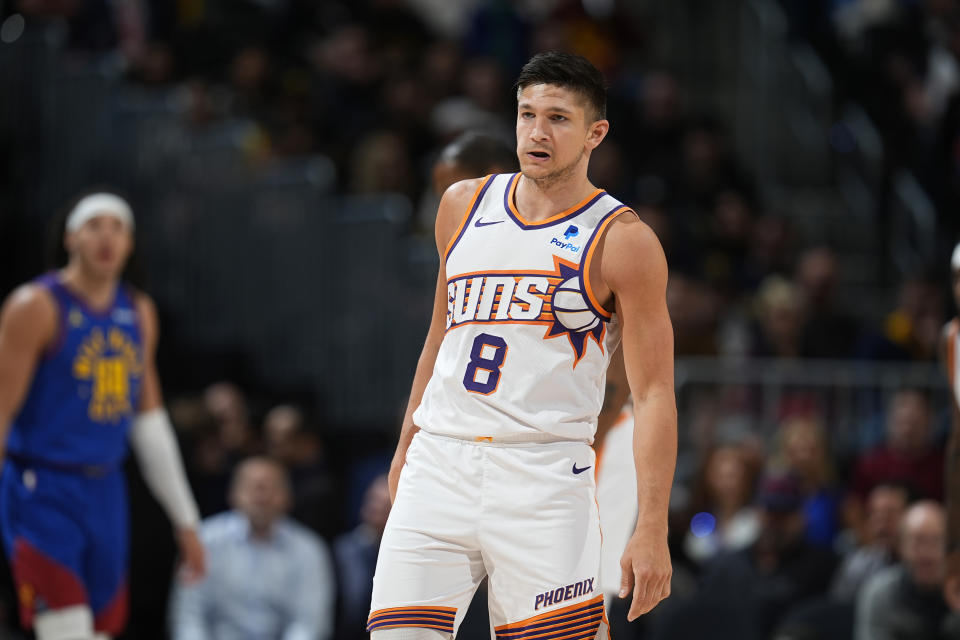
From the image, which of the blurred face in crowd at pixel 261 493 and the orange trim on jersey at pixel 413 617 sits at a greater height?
the orange trim on jersey at pixel 413 617

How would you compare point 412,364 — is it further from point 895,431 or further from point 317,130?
point 895,431

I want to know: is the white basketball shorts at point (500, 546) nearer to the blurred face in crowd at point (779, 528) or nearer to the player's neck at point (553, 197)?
the player's neck at point (553, 197)

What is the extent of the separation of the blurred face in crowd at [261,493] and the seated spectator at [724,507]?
7.82ft

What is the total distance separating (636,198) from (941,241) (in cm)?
240

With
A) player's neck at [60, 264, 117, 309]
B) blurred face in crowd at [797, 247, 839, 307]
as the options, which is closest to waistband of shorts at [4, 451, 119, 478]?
player's neck at [60, 264, 117, 309]

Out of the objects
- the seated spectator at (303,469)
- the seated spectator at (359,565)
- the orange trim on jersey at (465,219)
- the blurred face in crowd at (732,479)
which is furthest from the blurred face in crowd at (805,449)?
the orange trim on jersey at (465,219)

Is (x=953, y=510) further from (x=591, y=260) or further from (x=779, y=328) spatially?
(x=779, y=328)

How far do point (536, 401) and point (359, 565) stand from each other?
503 centimetres

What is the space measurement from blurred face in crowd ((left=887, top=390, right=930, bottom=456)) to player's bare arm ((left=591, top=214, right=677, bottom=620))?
17.3 ft

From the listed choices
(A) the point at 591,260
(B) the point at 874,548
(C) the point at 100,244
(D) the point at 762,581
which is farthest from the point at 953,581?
(C) the point at 100,244

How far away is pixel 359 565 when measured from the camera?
8672mm

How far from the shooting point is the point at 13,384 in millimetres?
5879

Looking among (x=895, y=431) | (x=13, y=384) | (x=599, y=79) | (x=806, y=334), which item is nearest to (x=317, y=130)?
(x=806, y=334)

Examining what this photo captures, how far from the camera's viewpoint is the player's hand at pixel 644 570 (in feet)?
11.9
